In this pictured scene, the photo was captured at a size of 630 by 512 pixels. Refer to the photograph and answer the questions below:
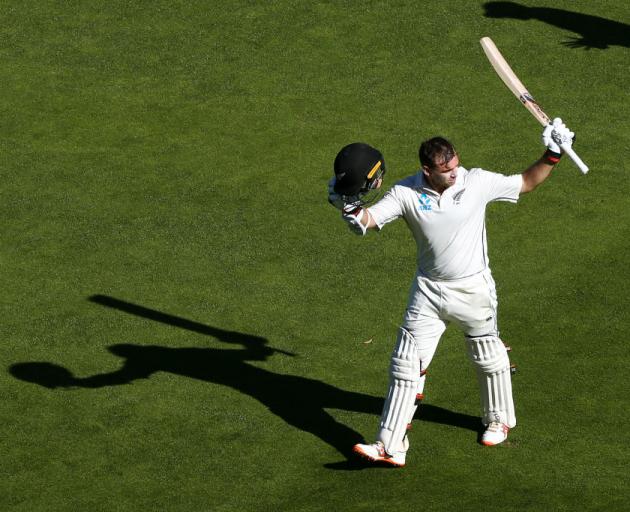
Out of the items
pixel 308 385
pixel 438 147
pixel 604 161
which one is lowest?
pixel 308 385

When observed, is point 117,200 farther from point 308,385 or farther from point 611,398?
point 611,398

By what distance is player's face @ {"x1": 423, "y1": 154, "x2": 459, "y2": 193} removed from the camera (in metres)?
9.59

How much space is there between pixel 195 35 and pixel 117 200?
13.9 feet

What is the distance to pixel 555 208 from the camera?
14062mm

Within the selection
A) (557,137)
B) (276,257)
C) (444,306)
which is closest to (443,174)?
(557,137)

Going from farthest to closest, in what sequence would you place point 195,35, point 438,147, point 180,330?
point 195,35, point 180,330, point 438,147

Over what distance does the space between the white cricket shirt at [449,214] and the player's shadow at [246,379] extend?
1611 millimetres

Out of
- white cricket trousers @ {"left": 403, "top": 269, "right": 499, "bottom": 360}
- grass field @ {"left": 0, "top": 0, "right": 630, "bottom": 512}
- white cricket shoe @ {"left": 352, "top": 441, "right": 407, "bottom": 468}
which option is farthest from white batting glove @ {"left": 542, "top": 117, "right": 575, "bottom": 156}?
white cricket shoe @ {"left": 352, "top": 441, "right": 407, "bottom": 468}

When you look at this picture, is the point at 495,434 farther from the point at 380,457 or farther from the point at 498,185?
the point at 498,185

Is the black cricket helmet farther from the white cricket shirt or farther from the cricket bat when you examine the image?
the cricket bat

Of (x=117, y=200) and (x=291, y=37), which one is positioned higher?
(x=291, y=37)

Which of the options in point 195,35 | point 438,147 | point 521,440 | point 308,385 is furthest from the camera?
point 195,35

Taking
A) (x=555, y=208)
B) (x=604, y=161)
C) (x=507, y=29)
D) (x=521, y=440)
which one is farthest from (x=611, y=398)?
(x=507, y=29)

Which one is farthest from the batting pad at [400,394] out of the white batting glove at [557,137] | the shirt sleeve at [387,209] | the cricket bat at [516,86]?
the cricket bat at [516,86]
